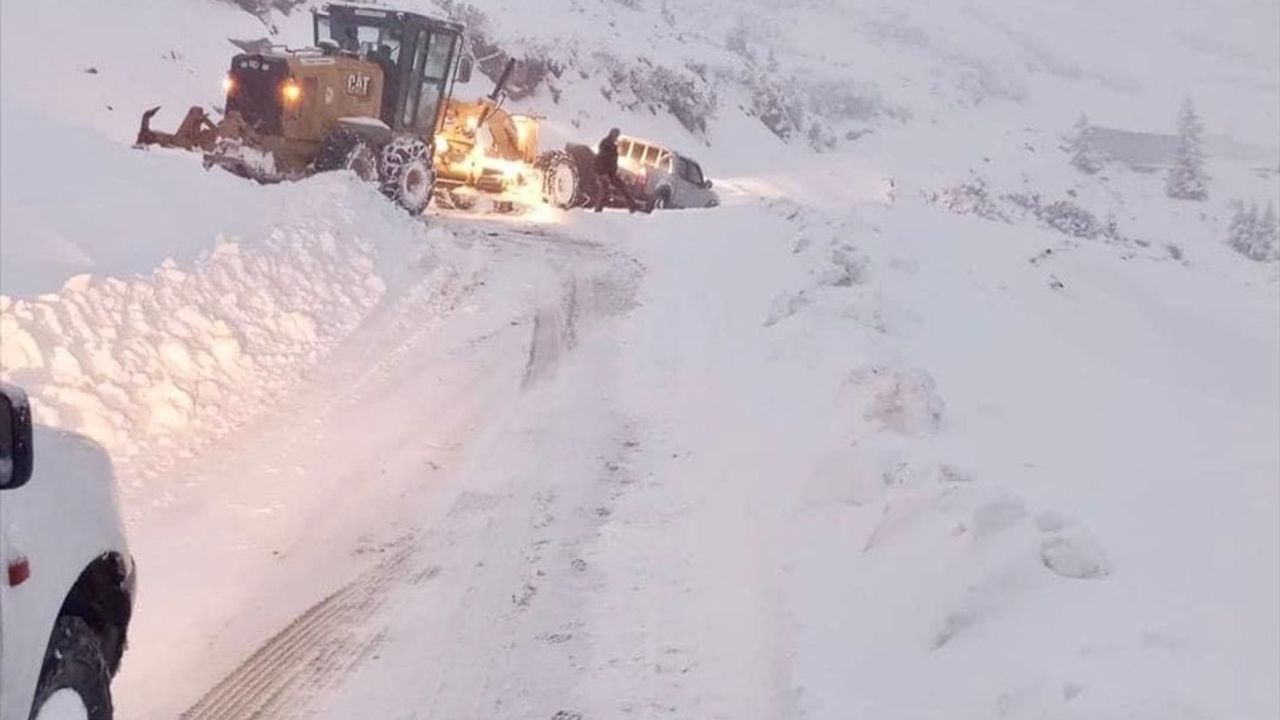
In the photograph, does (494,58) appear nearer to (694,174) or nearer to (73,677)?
(694,174)

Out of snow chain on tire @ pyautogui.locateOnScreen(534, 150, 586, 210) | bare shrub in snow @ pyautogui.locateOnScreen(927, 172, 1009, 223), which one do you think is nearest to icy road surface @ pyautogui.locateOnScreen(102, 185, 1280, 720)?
snow chain on tire @ pyautogui.locateOnScreen(534, 150, 586, 210)

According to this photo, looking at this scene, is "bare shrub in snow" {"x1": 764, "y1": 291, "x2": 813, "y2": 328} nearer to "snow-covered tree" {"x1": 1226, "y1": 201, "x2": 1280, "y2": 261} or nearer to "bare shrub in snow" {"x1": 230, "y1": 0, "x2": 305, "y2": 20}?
"bare shrub in snow" {"x1": 230, "y1": 0, "x2": 305, "y2": 20}

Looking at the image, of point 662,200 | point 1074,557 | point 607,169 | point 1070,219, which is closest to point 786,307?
point 1074,557

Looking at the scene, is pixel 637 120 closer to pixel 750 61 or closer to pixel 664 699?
pixel 750 61

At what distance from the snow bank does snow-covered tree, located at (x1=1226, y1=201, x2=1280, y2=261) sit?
4282 centimetres

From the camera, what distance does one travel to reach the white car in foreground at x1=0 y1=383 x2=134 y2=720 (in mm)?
2764

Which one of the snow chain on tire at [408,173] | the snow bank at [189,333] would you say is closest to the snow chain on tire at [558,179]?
the snow chain on tire at [408,173]

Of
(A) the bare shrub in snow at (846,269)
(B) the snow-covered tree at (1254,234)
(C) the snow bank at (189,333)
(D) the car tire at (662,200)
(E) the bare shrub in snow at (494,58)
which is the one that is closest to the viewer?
(C) the snow bank at (189,333)

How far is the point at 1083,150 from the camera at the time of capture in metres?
69.6

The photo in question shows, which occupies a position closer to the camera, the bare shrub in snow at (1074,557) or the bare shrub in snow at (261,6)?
the bare shrub in snow at (1074,557)

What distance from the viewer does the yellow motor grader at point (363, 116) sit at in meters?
15.2

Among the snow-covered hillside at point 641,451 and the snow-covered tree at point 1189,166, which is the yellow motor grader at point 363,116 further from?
the snow-covered tree at point 1189,166

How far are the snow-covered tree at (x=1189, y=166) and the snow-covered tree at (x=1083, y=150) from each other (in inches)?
161

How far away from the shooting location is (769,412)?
8.59 metres
